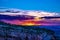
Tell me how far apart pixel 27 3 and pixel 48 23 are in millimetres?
428

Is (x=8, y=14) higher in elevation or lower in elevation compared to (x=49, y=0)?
lower

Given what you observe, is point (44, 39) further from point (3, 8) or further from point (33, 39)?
point (3, 8)

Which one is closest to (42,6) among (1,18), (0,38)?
(1,18)

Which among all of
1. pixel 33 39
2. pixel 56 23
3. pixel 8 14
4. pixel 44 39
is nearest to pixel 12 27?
pixel 8 14

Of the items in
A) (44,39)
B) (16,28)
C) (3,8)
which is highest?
(3,8)

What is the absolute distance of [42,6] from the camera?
7.57 feet

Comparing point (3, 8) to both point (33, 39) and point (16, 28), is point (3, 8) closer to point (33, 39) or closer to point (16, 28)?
point (16, 28)

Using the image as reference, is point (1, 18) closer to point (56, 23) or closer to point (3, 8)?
point (3, 8)

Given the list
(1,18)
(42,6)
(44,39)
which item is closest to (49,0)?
(42,6)

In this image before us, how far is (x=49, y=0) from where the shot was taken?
2.33m

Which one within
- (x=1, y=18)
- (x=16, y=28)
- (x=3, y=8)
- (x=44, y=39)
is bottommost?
(x=44, y=39)

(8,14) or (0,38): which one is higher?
(8,14)

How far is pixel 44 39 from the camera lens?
7.35 ft

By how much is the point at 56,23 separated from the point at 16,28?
585 millimetres
